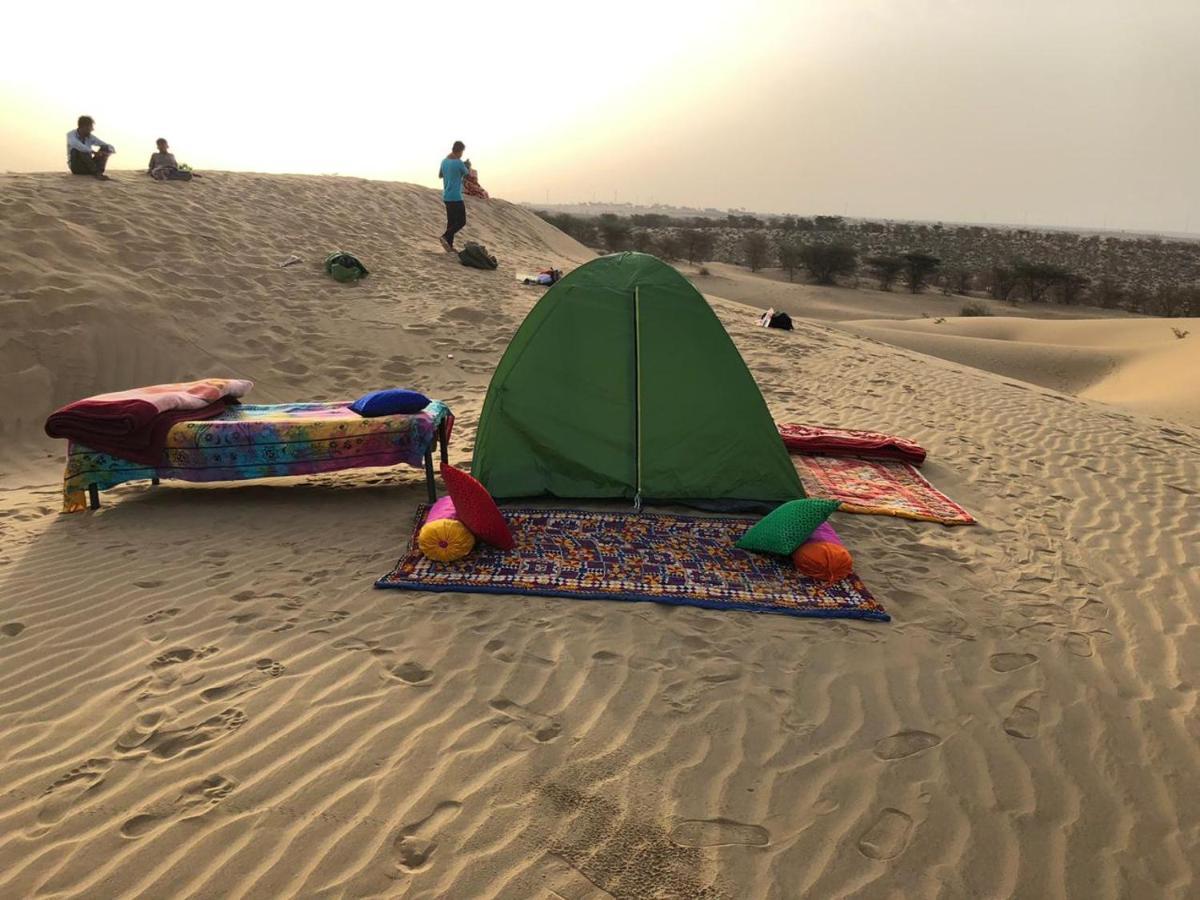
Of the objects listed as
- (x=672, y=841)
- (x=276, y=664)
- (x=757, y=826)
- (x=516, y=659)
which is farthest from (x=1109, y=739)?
(x=276, y=664)

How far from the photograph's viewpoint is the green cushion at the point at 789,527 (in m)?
4.49

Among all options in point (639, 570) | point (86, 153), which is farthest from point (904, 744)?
point (86, 153)

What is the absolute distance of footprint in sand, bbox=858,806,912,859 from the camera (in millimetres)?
2568

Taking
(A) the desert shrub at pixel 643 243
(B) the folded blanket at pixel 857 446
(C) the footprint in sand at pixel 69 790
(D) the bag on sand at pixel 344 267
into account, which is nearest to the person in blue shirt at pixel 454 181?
(D) the bag on sand at pixel 344 267

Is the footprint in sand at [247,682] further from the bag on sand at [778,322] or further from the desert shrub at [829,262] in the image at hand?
the desert shrub at [829,262]

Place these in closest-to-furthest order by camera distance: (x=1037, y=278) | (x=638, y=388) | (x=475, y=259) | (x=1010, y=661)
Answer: (x=1010, y=661)
(x=638, y=388)
(x=475, y=259)
(x=1037, y=278)

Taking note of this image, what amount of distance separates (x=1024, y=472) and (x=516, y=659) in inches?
210

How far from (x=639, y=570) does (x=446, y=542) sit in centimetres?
120

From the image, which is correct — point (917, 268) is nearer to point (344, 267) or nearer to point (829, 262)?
point (829, 262)

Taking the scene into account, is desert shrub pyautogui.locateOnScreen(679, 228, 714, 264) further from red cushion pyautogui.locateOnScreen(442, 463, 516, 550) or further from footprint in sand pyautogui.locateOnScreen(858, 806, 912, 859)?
footprint in sand pyautogui.locateOnScreen(858, 806, 912, 859)

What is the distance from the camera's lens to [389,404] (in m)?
5.62

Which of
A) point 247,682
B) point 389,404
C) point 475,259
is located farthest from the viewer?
point 475,259

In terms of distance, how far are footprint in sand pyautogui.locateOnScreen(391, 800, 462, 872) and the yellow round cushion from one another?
1935mm

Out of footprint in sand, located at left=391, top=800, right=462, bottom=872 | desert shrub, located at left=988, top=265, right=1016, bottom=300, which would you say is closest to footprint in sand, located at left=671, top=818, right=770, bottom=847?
footprint in sand, located at left=391, top=800, right=462, bottom=872
